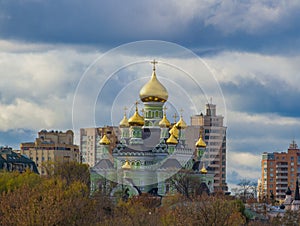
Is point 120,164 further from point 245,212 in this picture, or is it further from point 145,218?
point 145,218

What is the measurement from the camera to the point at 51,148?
158m

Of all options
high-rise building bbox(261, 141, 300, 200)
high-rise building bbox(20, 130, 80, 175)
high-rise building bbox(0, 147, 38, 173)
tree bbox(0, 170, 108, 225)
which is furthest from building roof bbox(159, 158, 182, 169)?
high-rise building bbox(261, 141, 300, 200)

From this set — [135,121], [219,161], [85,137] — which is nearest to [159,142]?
[135,121]

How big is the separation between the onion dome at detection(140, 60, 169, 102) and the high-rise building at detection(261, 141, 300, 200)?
54.3 meters

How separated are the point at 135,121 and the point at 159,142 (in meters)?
2.45

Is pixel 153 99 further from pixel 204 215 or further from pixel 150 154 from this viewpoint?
pixel 204 215

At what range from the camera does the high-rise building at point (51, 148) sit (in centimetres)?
15575

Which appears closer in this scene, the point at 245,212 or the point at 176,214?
the point at 176,214

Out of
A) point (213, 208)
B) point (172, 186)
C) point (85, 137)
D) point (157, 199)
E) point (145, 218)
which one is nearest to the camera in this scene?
point (213, 208)

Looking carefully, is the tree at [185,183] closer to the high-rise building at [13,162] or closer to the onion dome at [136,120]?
the onion dome at [136,120]

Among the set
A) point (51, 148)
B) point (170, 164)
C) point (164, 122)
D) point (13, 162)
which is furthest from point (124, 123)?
point (51, 148)

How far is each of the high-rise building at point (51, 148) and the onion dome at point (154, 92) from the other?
49.3 meters

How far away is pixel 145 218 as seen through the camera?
63.3 meters

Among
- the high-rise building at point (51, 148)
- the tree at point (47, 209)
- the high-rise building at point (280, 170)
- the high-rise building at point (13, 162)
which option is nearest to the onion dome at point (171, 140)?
the high-rise building at point (13, 162)
